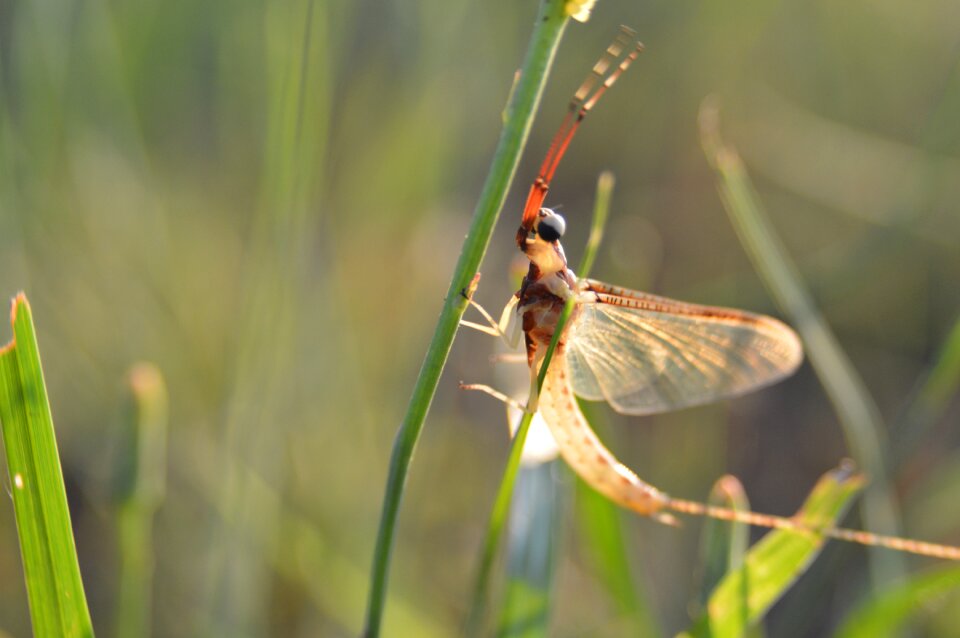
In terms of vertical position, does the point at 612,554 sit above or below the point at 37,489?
below

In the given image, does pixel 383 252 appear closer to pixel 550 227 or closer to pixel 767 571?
pixel 550 227

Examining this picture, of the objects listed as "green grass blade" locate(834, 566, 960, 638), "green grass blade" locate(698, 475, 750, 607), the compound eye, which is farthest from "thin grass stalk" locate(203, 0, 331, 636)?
"green grass blade" locate(834, 566, 960, 638)

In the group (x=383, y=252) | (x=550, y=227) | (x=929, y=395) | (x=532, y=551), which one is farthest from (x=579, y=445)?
(x=383, y=252)

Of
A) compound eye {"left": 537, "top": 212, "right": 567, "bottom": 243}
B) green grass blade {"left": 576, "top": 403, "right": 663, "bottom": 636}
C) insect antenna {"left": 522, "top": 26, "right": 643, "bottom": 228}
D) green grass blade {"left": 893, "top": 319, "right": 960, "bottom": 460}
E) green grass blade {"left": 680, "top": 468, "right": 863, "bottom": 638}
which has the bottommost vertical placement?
green grass blade {"left": 576, "top": 403, "right": 663, "bottom": 636}

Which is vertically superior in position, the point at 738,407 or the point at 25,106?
the point at 25,106

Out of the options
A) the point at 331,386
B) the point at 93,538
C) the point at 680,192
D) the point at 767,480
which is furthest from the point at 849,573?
the point at 93,538

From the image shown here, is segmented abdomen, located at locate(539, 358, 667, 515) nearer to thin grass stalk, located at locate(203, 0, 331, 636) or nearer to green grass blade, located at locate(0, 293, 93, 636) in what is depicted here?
thin grass stalk, located at locate(203, 0, 331, 636)

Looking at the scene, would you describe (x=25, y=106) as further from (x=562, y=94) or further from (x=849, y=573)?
(x=849, y=573)
